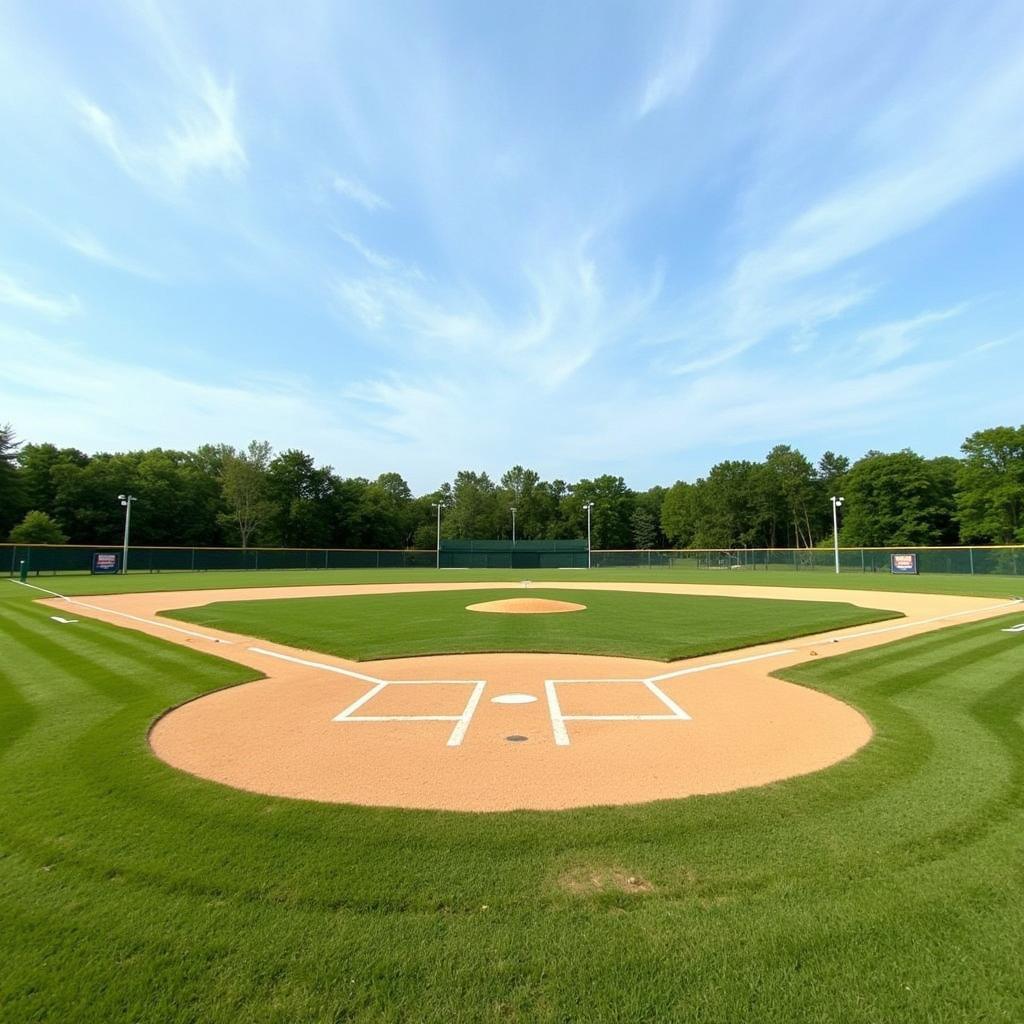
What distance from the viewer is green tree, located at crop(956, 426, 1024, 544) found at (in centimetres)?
6481

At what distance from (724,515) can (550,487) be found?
33960mm

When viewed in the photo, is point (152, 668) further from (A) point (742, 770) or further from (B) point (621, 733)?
(A) point (742, 770)

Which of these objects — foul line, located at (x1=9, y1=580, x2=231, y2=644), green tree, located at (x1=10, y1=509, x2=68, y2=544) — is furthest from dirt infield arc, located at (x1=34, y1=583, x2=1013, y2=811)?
green tree, located at (x1=10, y1=509, x2=68, y2=544)

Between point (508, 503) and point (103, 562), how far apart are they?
229 ft

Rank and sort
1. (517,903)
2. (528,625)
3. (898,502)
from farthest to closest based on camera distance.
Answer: (898,502) < (528,625) < (517,903)

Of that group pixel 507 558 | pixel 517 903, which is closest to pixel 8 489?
pixel 507 558

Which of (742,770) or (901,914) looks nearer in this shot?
(901,914)

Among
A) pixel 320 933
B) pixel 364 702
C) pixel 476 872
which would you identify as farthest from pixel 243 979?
pixel 364 702

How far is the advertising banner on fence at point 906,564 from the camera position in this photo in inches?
1614

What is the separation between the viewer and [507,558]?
71.1 metres

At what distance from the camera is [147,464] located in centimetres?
7131

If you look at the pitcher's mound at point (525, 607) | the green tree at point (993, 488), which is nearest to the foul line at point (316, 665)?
the pitcher's mound at point (525, 607)

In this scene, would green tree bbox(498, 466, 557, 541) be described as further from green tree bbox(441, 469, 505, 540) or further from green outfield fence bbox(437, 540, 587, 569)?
green outfield fence bbox(437, 540, 587, 569)

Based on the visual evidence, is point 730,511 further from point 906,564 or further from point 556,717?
point 556,717
